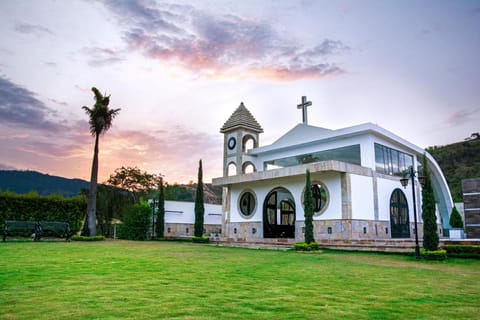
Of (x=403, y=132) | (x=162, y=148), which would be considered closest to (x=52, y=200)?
(x=162, y=148)

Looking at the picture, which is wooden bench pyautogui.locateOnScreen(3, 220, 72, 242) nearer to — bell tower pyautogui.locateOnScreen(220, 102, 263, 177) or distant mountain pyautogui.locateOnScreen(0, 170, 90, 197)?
bell tower pyautogui.locateOnScreen(220, 102, 263, 177)

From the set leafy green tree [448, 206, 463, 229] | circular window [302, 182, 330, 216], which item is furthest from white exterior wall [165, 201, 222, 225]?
leafy green tree [448, 206, 463, 229]

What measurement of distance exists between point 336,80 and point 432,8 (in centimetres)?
532

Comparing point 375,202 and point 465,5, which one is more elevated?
point 465,5

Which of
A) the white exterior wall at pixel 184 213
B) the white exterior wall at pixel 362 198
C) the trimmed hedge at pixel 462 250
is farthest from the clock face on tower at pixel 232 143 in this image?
the trimmed hedge at pixel 462 250

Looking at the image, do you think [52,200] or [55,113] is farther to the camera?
[52,200]

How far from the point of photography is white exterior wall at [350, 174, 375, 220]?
18344 mm

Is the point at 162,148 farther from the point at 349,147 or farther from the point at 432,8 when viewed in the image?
the point at 432,8

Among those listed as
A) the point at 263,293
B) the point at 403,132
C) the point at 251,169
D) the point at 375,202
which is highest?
the point at 403,132

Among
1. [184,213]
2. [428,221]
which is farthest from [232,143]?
[428,221]

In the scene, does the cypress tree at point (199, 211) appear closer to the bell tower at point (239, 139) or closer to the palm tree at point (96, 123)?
the bell tower at point (239, 139)

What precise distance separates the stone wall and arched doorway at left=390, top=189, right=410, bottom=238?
3061 millimetres

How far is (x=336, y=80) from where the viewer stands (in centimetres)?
1744

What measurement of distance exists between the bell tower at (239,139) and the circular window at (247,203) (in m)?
2.28
